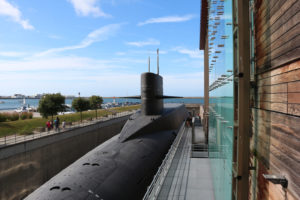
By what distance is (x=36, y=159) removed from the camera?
1384cm

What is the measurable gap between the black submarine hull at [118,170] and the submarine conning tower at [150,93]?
0.99m

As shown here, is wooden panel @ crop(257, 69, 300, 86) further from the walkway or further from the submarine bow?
the submarine bow

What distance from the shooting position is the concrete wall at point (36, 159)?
1185 cm

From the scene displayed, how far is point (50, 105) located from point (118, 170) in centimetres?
1631

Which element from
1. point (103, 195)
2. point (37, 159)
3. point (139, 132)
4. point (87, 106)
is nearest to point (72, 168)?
point (103, 195)

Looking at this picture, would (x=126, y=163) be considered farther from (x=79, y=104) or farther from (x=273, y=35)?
(x=79, y=104)

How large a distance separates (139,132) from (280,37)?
30.6 ft

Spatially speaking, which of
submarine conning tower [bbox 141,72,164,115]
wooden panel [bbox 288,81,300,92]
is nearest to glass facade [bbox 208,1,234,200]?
wooden panel [bbox 288,81,300,92]

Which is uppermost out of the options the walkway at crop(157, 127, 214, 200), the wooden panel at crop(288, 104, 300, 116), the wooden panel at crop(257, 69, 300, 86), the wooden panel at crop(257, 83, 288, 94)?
the wooden panel at crop(257, 69, 300, 86)

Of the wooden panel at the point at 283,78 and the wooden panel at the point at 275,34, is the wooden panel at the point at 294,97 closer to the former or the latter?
the wooden panel at the point at 283,78

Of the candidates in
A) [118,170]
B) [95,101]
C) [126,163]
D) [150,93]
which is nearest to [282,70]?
[118,170]

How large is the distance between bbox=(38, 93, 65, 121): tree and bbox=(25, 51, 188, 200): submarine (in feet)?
38.7

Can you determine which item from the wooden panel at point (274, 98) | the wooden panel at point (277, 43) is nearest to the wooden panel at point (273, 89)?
the wooden panel at point (274, 98)

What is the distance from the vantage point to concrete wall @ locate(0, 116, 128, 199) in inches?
467
